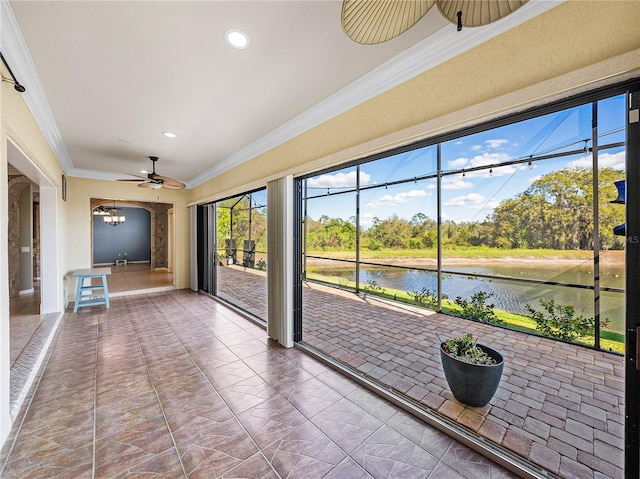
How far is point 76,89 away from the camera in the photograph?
2523 mm

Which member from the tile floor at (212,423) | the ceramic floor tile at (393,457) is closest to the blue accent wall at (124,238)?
the tile floor at (212,423)

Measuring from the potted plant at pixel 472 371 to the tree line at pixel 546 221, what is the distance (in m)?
2.24

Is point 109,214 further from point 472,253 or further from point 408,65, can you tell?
point 472,253

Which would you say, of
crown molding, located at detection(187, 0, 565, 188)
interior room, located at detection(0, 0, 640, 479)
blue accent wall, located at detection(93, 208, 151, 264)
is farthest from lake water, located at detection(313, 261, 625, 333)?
blue accent wall, located at detection(93, 208, 151, 264)

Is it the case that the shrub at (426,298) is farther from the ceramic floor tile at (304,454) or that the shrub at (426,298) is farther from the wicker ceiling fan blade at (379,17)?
the wicker ceiling fan blade at (379,17)

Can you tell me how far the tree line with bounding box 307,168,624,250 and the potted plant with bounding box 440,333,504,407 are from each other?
2.24 m

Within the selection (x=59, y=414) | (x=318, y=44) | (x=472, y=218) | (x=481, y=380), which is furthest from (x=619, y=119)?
(x=59, y=414)

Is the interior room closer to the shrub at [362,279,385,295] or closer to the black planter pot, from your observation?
the black planter pot

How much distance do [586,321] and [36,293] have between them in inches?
419

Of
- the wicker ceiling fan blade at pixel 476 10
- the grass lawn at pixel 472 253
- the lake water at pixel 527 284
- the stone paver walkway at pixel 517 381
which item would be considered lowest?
the stone paver walkway at pixel 517 381

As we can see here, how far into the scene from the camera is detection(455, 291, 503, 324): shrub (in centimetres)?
447

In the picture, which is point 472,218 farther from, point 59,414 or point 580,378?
point 59,414

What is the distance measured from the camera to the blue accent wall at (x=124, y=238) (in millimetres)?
11648

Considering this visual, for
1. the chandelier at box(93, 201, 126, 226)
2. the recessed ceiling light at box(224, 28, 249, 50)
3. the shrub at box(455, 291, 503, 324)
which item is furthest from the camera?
the chandelier at box(93, 201, 126, 226)
